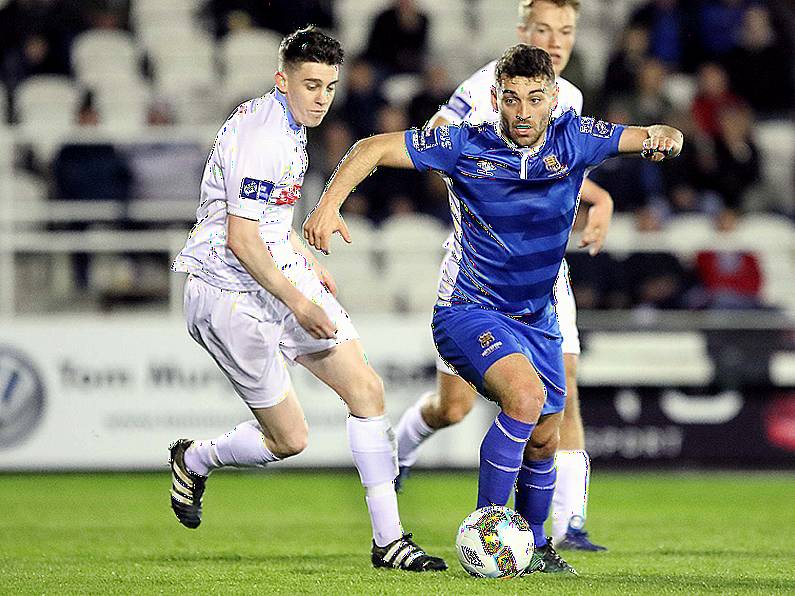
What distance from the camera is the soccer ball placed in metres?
6.14

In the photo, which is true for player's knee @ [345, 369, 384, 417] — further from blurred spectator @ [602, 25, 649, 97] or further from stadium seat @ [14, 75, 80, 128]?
stadium seat @ [14, 75, 80, 128]

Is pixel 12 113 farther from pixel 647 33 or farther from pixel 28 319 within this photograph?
pixel 647 33

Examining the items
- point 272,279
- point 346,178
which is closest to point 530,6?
point 346,178

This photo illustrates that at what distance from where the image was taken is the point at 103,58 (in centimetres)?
1552

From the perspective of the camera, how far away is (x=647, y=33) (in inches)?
617

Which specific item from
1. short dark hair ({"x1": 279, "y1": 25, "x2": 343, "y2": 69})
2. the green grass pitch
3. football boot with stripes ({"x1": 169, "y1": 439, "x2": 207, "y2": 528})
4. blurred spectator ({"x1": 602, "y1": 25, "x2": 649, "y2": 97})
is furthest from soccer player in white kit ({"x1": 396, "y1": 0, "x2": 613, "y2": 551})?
blurred spectator ({"x1": 602, "y1": 25, "x2": 649, "y2": 97})

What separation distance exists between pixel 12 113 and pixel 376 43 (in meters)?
3.75

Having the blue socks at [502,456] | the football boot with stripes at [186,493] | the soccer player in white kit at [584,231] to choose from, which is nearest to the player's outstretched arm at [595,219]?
the soccer player in white kit at [584,231]

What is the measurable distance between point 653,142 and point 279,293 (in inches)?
68.4

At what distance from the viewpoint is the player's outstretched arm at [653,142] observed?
627cm

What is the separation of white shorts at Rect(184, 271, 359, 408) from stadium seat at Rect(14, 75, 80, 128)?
8.28 meters

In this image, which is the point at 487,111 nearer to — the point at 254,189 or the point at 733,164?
the point at 254,189

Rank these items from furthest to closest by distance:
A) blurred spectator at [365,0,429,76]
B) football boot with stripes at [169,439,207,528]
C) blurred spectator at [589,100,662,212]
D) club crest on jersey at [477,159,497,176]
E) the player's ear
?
blurred spectator at [365,0,429,76], blurred spectator at [589,100,662,212], football boot with stripes at [169,439,207,528], the player's ear, club crest on jersey at [477,159,497,176]

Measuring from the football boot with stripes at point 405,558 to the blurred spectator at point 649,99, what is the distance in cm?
855
